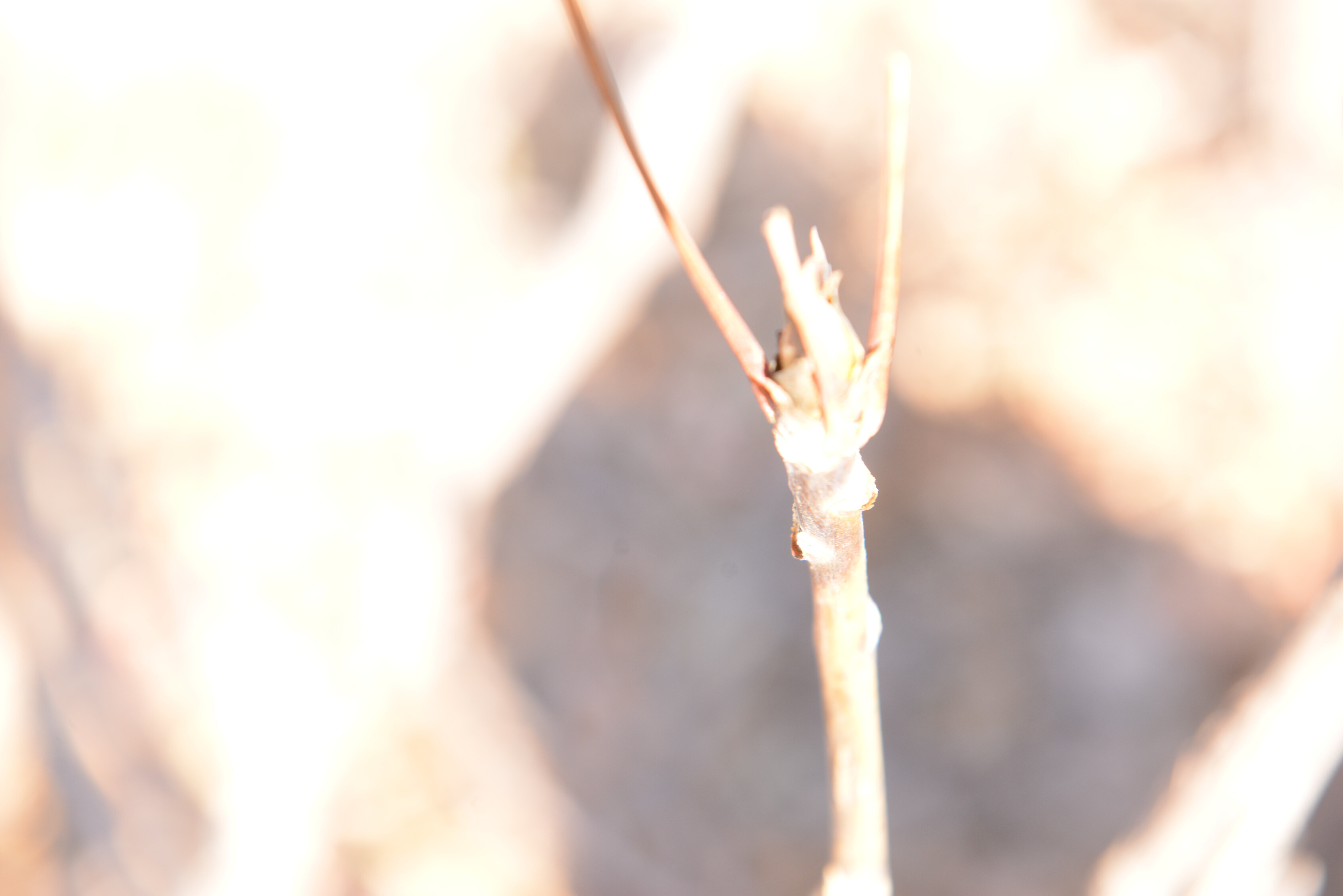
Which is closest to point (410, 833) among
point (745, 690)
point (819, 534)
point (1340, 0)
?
point (745, 690)

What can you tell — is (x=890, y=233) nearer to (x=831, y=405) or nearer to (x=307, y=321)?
(x=831, y=405)

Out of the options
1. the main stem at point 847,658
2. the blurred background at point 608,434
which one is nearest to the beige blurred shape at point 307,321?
the blurred background at point 608,434

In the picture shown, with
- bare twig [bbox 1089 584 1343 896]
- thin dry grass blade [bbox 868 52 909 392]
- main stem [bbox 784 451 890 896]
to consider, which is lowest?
bare twig [bbox 1089 584 1343 896]

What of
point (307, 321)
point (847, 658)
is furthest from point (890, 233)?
point (307, 321)

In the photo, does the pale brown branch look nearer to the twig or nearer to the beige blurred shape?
the twig

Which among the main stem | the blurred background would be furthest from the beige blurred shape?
the main stem

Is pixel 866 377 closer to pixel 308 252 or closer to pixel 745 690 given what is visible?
pixel 745 690

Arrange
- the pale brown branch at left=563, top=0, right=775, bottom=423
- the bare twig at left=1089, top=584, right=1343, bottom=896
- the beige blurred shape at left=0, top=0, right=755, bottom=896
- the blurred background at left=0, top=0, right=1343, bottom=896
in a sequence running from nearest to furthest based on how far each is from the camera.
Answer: the pale brown branch at left=563, top=0, right=775, bottom=423
the bare twig at left=1089, top=584, right=1343, bottom=896
the blurred background at left=0, top=0, right=1343, bottom=896
the beige blurred shape at left=0, top=0, right=755, bottom=896
